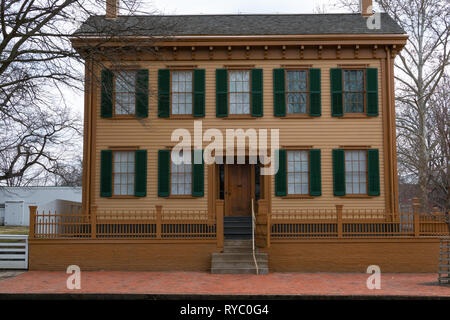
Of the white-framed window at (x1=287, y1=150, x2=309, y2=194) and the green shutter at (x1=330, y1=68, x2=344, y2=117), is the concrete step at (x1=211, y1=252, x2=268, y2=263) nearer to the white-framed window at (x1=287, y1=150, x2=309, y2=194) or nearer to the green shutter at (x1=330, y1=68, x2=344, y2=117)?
the white-framed window at (x1=287, y1=150, x2=309, y2=194)

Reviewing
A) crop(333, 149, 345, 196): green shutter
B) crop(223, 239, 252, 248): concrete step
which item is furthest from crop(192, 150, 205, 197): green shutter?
crop(333, 149, 345, 196): green shutter

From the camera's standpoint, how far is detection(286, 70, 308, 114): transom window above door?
1712 centimetres

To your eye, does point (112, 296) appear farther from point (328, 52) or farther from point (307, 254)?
point (328, 52)

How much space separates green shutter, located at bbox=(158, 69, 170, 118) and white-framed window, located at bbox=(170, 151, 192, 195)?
1474 millimetres

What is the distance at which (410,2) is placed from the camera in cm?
2347

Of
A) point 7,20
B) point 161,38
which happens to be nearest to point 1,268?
point 7,20

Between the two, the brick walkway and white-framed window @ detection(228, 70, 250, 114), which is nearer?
the brick walkway

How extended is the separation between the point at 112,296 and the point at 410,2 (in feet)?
65.1

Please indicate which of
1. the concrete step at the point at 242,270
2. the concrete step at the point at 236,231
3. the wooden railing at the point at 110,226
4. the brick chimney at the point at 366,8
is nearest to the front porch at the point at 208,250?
the wooden railing at the point at 110,226

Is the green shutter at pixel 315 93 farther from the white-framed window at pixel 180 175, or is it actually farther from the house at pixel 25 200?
the house at pixel 25 200

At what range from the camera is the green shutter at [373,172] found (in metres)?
16.6

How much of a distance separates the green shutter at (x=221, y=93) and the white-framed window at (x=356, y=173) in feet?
14.7

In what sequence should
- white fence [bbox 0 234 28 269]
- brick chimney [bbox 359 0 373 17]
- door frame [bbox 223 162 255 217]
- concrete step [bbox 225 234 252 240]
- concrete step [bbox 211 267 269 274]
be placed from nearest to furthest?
concrete step [bbox 211 267 269 274] < white fence [bbox 0 234 28 269] < concrete step [bbox 225 234 252 240] < door frame [bbox 223 162 255 217] < brick chimney [bbox 359 0 373 17]

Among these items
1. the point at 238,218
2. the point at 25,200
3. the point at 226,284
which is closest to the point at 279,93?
the point at 238,218
